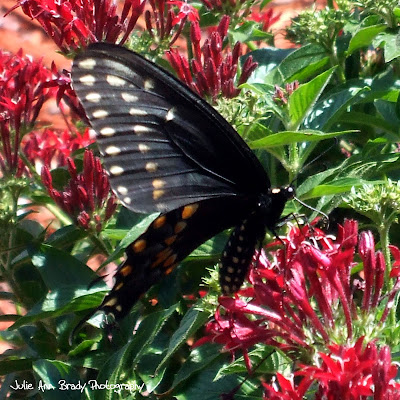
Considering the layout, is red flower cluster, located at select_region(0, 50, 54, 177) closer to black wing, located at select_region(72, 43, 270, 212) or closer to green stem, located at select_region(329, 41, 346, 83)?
black wing, located at select_region(72, 43, 270, 212)

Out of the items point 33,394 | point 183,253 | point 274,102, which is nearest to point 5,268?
point 33,394

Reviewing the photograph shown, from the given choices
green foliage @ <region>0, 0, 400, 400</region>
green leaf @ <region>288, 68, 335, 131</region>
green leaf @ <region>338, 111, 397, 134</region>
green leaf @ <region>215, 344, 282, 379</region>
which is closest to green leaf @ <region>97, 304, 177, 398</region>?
green foliage @ <region>0, 0, 400, 400</region>

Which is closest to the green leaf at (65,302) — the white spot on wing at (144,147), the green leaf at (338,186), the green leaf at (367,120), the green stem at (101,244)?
the green stem at (101,244)

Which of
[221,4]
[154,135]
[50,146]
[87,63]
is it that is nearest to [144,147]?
[154,135]

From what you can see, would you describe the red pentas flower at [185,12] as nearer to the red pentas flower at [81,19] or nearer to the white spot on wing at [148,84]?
the red pentas flower at [81,19]

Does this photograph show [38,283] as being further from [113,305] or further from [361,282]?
[361,282]

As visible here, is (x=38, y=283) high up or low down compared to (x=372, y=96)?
down
